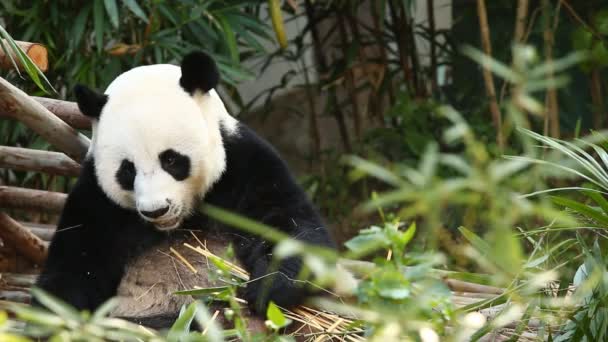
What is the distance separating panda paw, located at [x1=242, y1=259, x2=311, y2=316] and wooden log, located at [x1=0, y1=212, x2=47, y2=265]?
154 centimetres

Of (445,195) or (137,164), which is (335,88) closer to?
(137,164)

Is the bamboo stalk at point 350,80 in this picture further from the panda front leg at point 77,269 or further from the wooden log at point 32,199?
the panda front leg at point 77,269

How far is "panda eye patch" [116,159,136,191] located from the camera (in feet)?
9.60

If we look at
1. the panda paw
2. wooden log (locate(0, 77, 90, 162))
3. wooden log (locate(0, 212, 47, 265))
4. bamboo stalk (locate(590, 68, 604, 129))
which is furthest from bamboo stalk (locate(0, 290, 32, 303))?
bamboo stalk (locate(590, 68, 604, 129))

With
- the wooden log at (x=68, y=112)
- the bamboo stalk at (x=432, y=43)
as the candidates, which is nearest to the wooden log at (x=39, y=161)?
the wooden log at (x=68, y=112)

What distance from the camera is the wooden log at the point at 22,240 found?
402cm

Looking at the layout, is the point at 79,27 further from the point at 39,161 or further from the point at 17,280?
the point at 17,280

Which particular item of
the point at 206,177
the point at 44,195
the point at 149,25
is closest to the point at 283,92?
the point at 149,25

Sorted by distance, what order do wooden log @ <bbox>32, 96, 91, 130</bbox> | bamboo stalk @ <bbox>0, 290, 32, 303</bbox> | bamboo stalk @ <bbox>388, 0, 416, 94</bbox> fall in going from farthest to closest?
bamboo stalk @ <bbox>388, 0, 416, 94</bbox> → bamboo stalk @ <bbox>0, 290, 32, 303</bbox> → wooden log @ <bbox>32, 96, 91, 130</bbox>

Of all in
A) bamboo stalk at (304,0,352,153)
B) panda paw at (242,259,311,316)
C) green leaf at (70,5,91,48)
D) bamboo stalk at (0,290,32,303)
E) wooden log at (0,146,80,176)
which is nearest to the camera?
panda paw at (242,259,311,316)

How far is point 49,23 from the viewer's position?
15.6 ft

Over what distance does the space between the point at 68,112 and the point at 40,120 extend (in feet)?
0.80

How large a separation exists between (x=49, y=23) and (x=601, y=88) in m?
3.69

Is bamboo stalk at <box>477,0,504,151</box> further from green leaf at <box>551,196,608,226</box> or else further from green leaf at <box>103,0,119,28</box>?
green leaf at <box>551,196,608,226</box>
